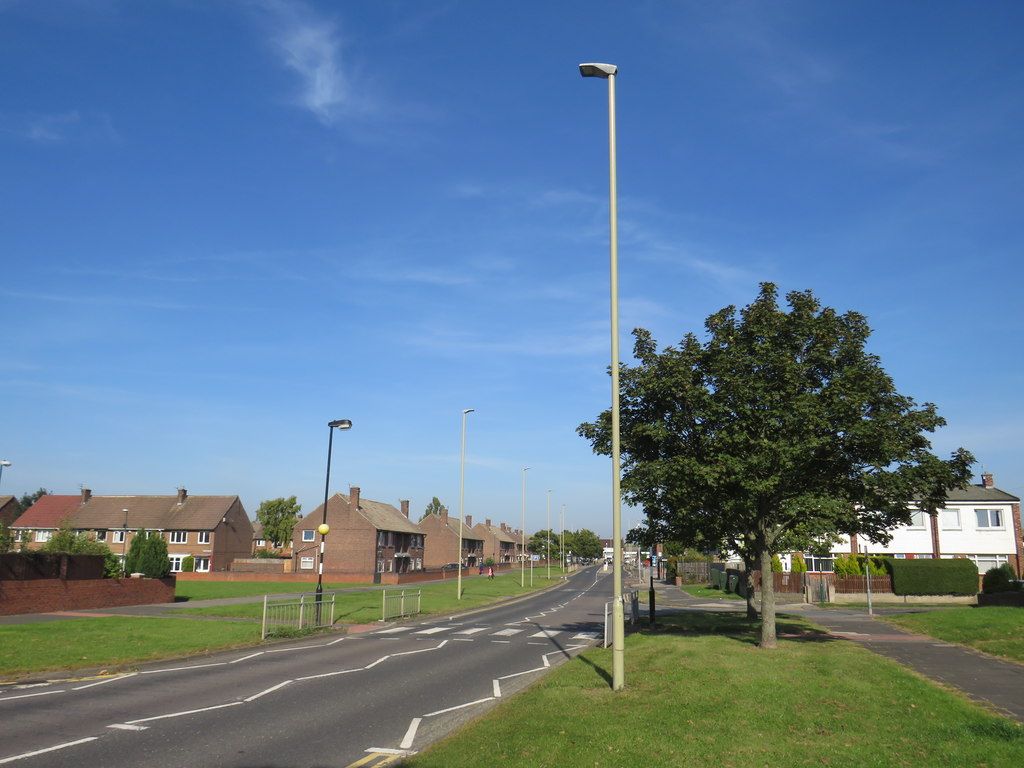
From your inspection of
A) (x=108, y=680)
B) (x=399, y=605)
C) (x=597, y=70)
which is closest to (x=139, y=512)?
(x=399, y=605)

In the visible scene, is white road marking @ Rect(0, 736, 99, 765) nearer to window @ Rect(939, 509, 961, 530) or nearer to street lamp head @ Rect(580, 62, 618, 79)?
street lamp head @ Rect(580, 62, 618, 79)

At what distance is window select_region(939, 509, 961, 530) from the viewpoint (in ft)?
169

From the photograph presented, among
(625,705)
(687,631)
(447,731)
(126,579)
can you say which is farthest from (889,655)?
(126,579)

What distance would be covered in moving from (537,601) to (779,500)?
102 feet

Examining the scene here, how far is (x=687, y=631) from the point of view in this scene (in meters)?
25.1

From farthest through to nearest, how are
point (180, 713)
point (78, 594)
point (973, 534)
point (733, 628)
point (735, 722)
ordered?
point (973, 534) < point (78, 594) < point (733, 628) < point (180, 713) < point (735, 722)

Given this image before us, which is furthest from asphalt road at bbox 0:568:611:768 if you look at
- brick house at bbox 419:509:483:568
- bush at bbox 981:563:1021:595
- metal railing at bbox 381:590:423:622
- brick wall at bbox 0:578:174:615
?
brick house at bbox 419:509:483:568

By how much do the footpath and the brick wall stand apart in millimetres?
32190

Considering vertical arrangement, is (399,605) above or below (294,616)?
below

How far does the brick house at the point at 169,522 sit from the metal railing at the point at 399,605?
5560 centimetres

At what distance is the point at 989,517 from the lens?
5150 cm

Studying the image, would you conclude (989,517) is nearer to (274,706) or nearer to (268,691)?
(268,691)

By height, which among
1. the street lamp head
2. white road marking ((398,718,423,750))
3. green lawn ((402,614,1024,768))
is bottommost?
white road marking ((398,718,423,750))

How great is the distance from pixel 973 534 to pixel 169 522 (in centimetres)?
7762
